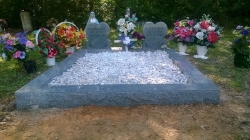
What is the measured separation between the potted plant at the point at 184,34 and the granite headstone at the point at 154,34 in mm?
249

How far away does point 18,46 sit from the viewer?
4488 mm

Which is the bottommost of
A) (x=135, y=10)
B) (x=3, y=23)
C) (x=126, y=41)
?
(x=126, y=41)

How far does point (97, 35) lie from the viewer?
19.2 feet

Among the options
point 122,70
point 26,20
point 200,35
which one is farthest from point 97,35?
point 26,20

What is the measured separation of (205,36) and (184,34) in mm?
408

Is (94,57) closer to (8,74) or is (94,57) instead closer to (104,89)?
(8,74)

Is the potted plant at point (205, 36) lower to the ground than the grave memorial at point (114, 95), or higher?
higher

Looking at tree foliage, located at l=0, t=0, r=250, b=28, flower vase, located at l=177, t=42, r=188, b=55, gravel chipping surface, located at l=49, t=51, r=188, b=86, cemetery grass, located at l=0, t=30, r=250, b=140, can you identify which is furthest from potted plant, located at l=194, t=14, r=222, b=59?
tree foliage, located at l=0, t=0, r=250, b=28

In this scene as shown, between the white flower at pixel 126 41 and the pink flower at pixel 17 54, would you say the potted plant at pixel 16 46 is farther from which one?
the white flower at pixel 126 41

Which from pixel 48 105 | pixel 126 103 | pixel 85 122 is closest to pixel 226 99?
pixel 126 103

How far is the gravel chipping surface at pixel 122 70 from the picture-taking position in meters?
3.54

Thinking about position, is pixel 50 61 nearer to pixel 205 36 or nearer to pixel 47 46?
pixel 47 46

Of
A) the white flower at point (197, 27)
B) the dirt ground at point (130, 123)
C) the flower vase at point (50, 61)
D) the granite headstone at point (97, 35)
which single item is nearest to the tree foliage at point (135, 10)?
the granite headstone at point (97, 35)

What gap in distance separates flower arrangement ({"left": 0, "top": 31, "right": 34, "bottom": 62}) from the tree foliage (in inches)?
208
